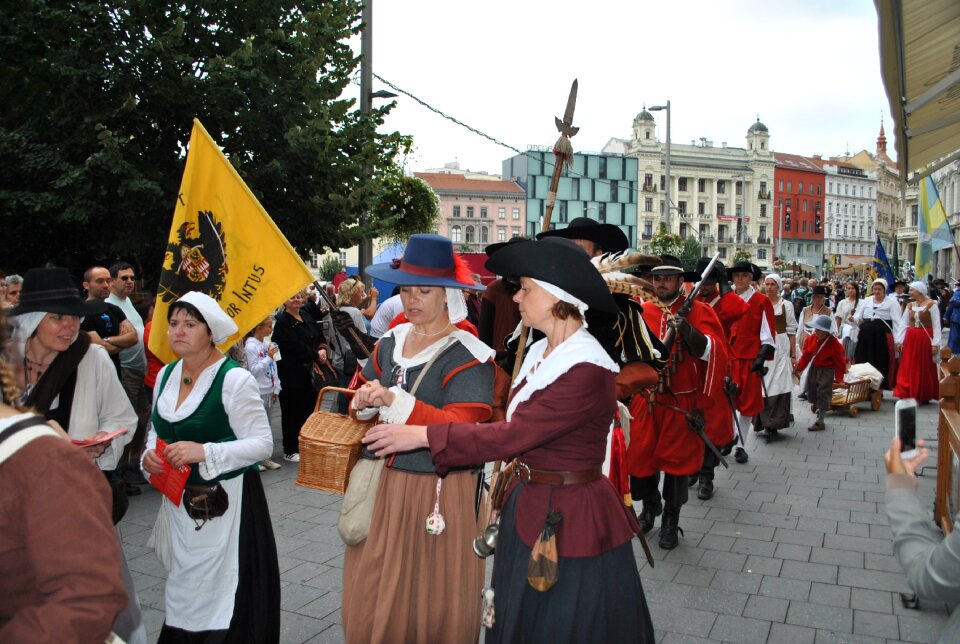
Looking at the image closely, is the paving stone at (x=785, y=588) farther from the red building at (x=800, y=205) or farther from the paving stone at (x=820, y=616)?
the red building at (x=800, y=205)

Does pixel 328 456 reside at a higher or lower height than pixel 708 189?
lower

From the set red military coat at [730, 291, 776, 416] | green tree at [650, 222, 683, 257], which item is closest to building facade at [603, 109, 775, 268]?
green tree at [650, 222, 683, 257]

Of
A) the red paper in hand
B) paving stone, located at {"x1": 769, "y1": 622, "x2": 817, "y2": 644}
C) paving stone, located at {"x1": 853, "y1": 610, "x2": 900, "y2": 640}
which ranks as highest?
the red paper in hand

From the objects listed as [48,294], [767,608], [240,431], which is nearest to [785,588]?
[767,608]

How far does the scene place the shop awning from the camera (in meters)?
3.81

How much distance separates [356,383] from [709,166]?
108570 mm

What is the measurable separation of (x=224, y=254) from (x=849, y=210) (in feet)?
431

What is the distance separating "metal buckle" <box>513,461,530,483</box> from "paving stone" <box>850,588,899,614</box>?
114 inches

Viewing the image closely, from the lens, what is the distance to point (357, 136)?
11188 mm

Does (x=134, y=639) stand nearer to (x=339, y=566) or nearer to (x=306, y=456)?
(x=306, y=456)

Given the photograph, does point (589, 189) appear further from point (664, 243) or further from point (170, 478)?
point (170, 478)

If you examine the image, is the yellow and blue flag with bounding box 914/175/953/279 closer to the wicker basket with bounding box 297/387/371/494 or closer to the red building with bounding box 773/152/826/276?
the wicker basket with bounding box 297/387/371/494

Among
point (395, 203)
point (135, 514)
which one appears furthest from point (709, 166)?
point (135, 514)

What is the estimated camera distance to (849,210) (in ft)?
392
